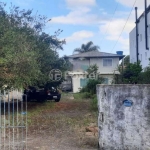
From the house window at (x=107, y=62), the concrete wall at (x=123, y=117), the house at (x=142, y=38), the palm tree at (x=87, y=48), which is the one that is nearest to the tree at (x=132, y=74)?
the house at (x=142, y=38)

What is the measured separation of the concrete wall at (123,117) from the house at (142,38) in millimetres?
24496

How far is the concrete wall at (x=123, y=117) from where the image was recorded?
892cm

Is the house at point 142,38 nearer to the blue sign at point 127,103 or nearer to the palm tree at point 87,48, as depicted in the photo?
the palm tree at point 87,48

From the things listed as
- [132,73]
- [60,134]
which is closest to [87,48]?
[132,73]

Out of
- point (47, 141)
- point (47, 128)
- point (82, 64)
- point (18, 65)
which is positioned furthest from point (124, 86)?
point (82, 64)

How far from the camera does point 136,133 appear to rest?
29.4 ft

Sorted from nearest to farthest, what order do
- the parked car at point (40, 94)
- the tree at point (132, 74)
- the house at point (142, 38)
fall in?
the parked car at point (40, 94), the tree at point (132, 74), the house at point (142, 38)

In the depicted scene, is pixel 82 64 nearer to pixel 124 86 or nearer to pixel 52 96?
pixel 52 96

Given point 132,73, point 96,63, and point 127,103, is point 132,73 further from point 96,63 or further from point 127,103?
point 96,63

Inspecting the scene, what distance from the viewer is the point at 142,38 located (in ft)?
119

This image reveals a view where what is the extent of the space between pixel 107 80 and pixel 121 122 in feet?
112

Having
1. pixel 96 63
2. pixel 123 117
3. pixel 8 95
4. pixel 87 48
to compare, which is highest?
pixel 87 48

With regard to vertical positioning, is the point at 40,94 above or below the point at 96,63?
below

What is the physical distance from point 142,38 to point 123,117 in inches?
1113
